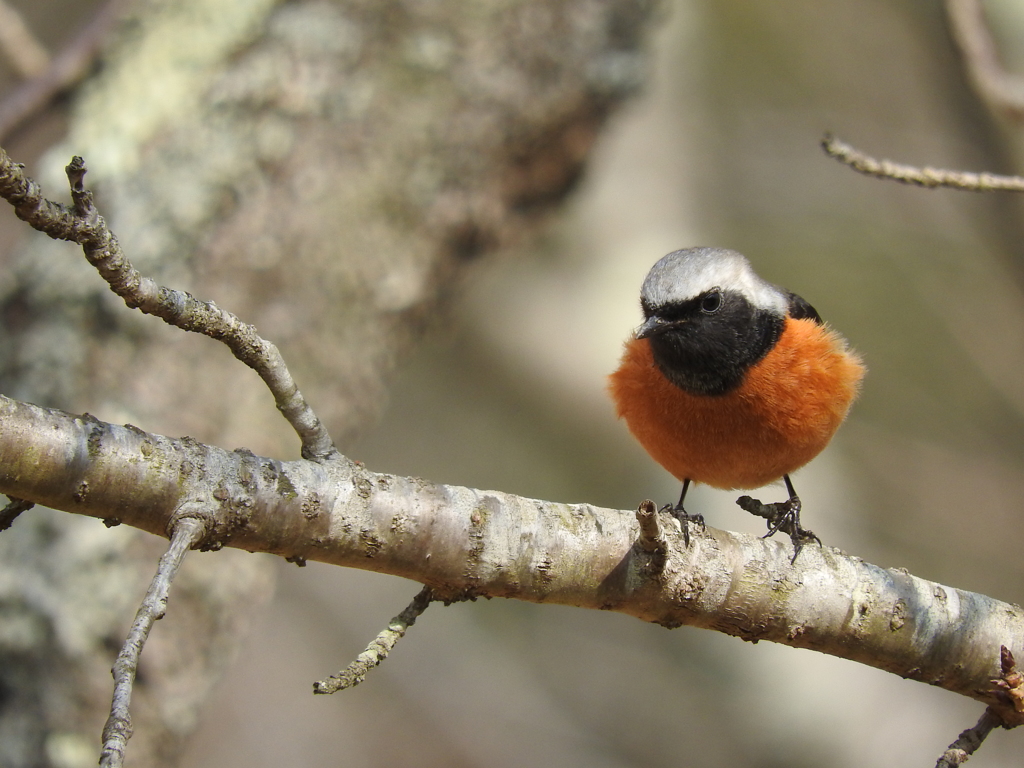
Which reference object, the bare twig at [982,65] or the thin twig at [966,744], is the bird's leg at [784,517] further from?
the bare twig at [982,65]

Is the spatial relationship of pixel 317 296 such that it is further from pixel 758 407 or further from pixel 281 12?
pixel 758 407

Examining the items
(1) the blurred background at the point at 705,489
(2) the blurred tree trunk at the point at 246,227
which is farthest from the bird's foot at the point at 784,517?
(1) the blurred background at the point at 705,489

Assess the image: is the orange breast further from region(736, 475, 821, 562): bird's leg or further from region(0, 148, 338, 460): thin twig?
region(0, 148, 338, 460): thin twig

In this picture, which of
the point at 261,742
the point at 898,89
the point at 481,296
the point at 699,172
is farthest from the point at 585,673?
the point at 898,89

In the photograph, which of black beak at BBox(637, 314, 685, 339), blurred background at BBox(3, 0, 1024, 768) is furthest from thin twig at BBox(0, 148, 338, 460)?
blurred background at BBox(3, 0, 1024, 768)

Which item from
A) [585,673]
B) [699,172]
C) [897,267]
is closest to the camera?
[585,673]

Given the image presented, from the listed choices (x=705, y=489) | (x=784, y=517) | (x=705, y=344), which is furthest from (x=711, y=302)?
(x=705, y=489)
